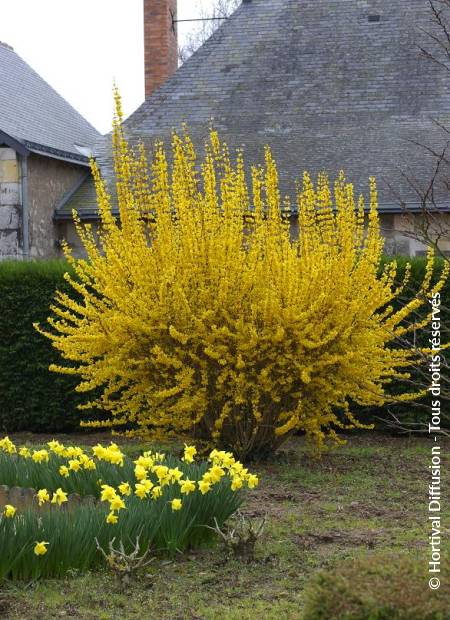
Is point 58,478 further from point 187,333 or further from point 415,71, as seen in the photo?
point 415,71

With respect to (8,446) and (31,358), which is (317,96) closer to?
(31,358)

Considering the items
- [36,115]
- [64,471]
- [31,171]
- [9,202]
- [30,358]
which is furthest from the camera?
[36,115]

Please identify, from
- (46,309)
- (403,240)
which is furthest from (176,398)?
(403,240)

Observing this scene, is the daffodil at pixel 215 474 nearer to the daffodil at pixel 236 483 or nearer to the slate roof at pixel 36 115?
the daffodil at pixel 236 483

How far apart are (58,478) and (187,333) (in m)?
2.06

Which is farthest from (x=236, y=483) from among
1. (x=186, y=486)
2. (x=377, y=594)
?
(x=377, y=594)

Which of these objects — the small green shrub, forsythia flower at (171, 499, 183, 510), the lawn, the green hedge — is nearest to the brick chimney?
the green hedge

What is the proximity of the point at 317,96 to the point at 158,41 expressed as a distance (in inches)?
154

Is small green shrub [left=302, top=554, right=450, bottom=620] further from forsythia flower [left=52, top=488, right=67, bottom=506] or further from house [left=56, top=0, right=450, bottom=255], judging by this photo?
house [left=56, top=0, right=450, bottom=255]

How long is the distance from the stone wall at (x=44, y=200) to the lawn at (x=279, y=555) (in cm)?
684

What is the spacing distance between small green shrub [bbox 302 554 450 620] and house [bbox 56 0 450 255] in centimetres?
970

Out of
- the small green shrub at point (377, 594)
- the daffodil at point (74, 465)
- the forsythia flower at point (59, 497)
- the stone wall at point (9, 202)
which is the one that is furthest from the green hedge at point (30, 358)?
the small green shrub at point (377, 594)

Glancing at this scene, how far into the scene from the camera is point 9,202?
13484mm

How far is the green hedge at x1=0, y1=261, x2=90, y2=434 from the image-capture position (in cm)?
1018
